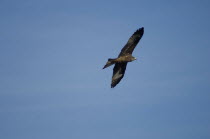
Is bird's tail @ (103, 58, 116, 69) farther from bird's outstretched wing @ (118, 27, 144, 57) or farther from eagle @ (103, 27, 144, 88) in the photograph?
bird's outstretched wing @ (118, 27, 144, 57)

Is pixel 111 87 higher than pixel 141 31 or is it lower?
lower

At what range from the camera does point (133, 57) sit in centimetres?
8950

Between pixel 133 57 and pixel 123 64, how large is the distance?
5.10 ft

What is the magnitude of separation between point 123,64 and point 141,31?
4343 mm

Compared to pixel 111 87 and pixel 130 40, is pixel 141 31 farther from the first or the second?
pixel 111 87

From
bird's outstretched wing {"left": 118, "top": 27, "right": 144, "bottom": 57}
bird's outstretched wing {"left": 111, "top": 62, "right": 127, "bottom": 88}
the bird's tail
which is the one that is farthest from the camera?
bird's outstretched wing {"left": 111, "top": 62, "right": 127, "bottom": 88}

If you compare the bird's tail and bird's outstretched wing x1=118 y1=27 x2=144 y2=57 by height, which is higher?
bird's outstretched wing x1=118 y1=27 x2=144 y2=57

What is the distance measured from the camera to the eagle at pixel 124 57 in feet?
291

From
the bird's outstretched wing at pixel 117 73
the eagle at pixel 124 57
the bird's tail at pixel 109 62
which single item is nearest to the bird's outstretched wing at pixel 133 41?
the eagle at pixel 124 57

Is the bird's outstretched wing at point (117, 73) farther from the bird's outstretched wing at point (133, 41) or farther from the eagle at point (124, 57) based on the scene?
the bird's outstretched wing at point (133, 41)

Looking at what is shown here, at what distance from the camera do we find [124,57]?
8912 cm

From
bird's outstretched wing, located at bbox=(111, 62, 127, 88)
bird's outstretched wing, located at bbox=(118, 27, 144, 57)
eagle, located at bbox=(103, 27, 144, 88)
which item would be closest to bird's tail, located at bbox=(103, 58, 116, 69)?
eagle, located at bbox=(103, 27, 144, 88)

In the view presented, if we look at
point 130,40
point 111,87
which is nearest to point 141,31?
point 130,40

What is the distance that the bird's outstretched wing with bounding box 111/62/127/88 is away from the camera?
89562 mm
